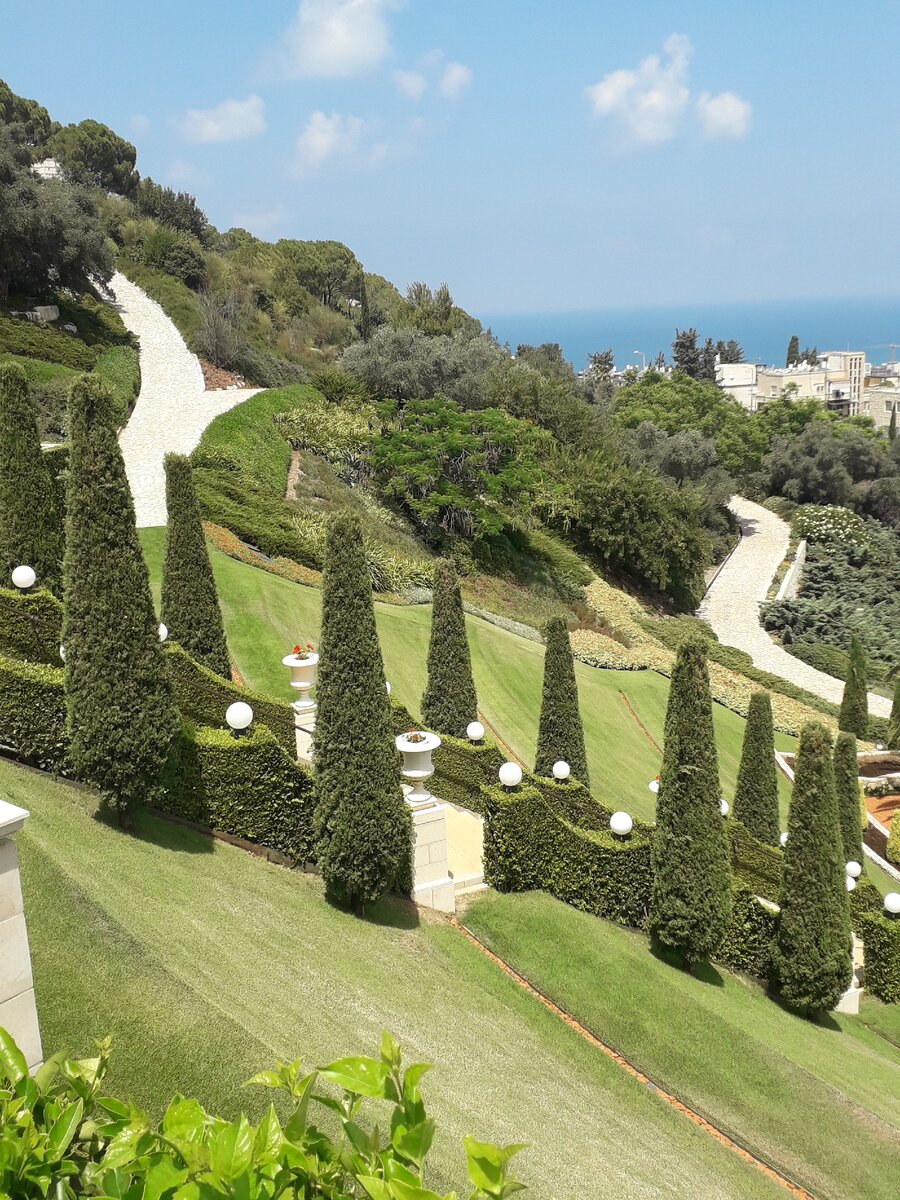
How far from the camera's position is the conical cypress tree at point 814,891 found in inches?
476

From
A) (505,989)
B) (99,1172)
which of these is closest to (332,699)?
(505,989)

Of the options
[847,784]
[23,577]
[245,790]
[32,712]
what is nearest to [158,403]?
[23,577]

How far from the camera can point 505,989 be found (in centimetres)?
1010

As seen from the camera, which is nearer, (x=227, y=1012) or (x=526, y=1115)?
(x=227, y=1012)

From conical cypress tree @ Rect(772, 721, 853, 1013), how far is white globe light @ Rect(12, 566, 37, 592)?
10858 millimetres

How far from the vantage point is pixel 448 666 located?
1711 centimetres

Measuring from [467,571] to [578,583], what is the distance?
6355 mm

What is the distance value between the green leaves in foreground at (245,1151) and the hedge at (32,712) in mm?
8316

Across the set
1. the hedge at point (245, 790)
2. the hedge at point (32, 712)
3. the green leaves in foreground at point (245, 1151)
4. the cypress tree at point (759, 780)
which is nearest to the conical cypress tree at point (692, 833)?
the hedge at point (245, 790)

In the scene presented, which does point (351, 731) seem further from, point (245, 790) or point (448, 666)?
point (448, 666)

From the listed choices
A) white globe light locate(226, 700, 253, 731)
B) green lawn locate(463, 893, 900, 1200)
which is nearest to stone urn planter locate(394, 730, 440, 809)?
green lawn locate(463, 893, 900, 1200)

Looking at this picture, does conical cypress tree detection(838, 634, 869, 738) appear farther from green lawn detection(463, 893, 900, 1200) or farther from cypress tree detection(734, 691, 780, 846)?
green lawn detection(463, 893, 900, 1200)

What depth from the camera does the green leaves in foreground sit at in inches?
103

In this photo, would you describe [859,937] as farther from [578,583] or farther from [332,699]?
[578,583]
